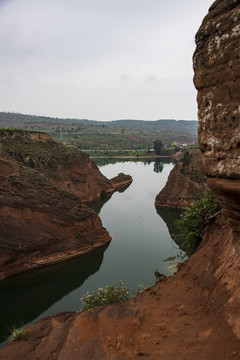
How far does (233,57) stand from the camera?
659 cm

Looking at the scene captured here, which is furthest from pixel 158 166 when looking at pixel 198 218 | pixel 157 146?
pixel 198 218

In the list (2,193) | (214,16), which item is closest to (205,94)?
(214,16)

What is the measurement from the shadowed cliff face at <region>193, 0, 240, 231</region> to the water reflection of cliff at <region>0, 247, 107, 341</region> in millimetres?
15727

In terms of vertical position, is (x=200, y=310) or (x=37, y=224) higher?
(x=200, y=310)

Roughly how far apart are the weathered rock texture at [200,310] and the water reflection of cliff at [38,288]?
9.58m

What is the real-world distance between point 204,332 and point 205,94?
22.0 ft

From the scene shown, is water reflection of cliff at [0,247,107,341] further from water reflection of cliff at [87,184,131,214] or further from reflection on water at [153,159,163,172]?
reflection on water at [153,159,163,172]

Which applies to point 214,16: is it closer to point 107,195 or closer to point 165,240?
point 165,240

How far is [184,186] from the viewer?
42.2 m

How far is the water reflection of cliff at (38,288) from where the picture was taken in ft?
59.1

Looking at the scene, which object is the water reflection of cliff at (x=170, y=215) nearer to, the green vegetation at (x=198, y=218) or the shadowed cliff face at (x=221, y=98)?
the green vegetation at (x=198, y=218)

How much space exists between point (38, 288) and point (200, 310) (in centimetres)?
1618

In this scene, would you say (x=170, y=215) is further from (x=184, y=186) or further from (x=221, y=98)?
(x=221, y=98)

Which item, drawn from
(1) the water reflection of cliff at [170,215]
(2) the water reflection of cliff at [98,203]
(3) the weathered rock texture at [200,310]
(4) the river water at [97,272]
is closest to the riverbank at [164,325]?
(3) the weathered rock texture at [200,310]
